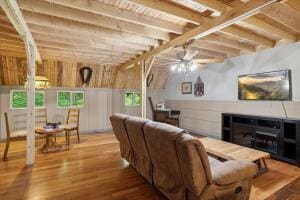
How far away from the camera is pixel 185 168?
1852mm

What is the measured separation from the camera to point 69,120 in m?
5.70

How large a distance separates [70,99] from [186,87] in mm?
4249

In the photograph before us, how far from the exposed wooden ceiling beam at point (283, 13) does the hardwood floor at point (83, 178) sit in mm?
2601

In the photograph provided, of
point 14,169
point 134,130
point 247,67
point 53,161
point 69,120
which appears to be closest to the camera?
point 134,130

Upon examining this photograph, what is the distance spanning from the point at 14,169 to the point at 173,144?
10.3ft

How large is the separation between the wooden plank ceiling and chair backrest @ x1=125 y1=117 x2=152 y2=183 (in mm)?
1613

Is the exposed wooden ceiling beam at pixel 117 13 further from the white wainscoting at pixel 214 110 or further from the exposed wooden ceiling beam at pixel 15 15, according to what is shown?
the white wainscoting at pixel 214 110

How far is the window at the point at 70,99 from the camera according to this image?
627 cm

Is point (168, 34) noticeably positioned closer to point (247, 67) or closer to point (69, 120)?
point (247, 67)

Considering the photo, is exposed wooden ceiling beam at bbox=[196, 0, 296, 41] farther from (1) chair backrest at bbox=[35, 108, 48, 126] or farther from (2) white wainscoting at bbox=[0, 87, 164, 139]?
(1) chair backrest at bbox=[35, 108, 48, 126]

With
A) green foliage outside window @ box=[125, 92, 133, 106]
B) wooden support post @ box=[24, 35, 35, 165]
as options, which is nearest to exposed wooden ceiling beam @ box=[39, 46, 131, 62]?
wooden support post @ box=[24, 35, 35, 165]

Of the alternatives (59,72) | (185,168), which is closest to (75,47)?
(59,72)

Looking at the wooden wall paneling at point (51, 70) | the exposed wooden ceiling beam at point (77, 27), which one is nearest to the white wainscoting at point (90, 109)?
the wooden wall paneling at point (51, 70)

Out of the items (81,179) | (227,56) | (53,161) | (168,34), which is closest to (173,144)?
(81,179)
